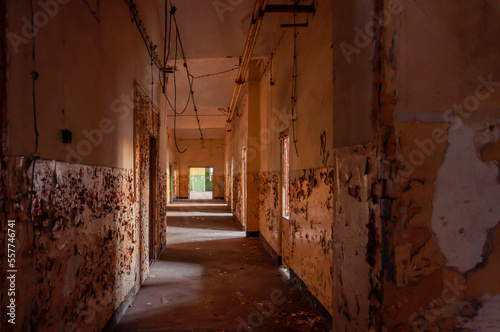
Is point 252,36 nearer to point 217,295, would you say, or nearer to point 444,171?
point 217,295

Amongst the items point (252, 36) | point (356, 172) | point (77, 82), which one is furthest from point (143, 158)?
point (356, 172)

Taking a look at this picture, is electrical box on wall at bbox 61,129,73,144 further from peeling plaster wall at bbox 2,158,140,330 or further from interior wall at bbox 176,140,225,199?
interior wall at bbox 176,140,225,199

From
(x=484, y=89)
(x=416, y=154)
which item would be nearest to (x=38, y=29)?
(x=416, y=154)

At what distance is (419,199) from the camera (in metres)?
1.42

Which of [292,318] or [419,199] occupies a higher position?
[419,199]

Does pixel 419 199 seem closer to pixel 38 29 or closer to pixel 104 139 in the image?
pixel 38 29

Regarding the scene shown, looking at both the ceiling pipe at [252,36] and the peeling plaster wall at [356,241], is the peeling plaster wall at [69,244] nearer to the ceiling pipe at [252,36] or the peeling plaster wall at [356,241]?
the peeling plaster wall at [356,241]

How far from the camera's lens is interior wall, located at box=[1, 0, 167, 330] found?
5.14ft

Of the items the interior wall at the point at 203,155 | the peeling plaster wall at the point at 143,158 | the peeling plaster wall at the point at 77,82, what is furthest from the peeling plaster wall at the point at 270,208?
the interior wall at the point at 203,155

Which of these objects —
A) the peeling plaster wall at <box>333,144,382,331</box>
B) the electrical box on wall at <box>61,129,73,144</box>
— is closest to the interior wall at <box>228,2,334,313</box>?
the peeling plaster wall at <box>333,144,382,331</box>

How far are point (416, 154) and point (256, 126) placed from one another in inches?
268

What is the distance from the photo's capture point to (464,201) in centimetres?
143

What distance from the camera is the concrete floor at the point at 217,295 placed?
131 inches

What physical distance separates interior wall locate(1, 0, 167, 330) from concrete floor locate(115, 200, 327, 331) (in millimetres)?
477
